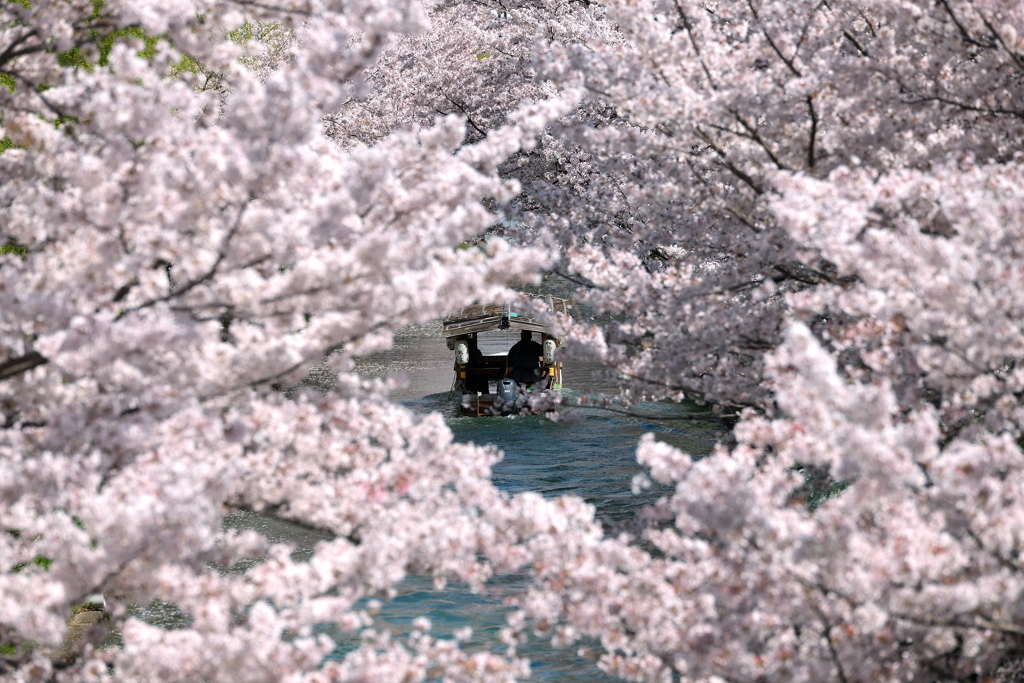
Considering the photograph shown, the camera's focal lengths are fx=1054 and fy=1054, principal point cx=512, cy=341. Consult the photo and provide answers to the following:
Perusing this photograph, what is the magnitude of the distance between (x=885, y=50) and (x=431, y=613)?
8.90m

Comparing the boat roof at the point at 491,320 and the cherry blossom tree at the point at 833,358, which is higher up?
the boat roof at the point at 491,320

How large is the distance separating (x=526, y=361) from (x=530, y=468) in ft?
14.4

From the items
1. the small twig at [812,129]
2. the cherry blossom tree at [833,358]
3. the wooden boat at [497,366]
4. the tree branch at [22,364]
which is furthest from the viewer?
the wooden boat at [497,366]

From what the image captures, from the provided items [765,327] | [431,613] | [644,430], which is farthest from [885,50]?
[644,430]

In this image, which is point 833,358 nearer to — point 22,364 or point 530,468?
point 22,364

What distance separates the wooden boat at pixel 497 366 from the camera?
949 inches

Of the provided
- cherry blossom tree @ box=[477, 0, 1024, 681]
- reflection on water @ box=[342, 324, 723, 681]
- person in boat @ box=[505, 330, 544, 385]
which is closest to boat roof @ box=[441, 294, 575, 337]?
person in boat @ box=[505, 330, 544, 385]

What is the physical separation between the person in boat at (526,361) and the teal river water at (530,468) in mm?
1159

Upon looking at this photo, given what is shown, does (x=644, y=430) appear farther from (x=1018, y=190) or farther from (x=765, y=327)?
(x=1018, y=190)

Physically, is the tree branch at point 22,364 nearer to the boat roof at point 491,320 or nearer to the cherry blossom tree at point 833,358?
the cherry blossom tree at point 833,358

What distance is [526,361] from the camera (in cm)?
2464

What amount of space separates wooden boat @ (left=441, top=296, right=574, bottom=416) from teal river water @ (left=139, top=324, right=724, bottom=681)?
57 cm

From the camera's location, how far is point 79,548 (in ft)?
14.2

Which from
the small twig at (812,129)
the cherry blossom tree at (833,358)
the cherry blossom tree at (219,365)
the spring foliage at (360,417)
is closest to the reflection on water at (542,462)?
the cherry blossom tree at (833,358)
